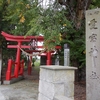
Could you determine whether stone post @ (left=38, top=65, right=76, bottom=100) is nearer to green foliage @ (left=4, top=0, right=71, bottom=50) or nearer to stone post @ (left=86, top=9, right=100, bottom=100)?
stone post @ (left=86, top=9, right=100, bottom=100)

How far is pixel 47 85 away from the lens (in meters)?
3.92

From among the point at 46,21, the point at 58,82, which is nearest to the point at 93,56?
the point at 58,82

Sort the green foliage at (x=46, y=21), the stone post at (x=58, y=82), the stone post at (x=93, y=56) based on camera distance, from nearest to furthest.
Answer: the stone post at (x=58, y=82) < the stone post at (x=93, y=56) < the green foliage at (x=46, y=21)

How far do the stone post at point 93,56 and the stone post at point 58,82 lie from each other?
1347mm

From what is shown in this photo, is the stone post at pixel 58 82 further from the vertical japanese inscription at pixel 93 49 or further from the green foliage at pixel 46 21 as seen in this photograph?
A: the green foliage at pixel 46 21

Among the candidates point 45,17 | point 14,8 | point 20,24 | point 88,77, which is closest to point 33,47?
point 20,24

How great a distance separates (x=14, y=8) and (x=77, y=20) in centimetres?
316


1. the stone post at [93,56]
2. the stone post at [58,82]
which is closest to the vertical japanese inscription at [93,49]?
the stone post at [93,56]

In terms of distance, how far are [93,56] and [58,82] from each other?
179 centimetres

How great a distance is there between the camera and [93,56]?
199 inches

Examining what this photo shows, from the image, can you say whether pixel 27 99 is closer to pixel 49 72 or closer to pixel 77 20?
pixel 49 72

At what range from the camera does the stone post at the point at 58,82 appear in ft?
11.9

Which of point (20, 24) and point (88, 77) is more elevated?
point (20, 24)

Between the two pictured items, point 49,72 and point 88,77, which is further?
point 88,77
